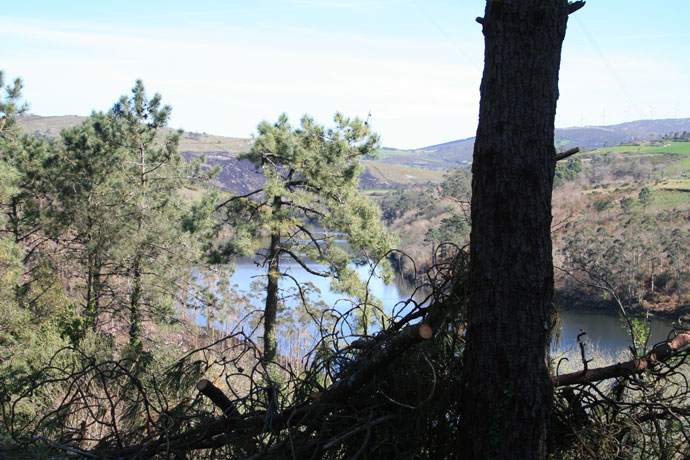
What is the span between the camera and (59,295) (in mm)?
15219

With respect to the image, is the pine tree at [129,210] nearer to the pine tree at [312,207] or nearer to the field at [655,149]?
the pine tree at [312,207]

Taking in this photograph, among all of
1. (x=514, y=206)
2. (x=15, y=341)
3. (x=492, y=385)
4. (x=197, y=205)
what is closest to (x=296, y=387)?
(x=492, y=385)

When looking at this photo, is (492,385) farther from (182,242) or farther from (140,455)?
(182,242)

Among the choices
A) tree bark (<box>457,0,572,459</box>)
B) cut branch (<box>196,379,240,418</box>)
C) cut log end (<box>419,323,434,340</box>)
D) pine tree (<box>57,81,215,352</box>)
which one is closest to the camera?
tree bark (<box>457,0,572,459</box>)

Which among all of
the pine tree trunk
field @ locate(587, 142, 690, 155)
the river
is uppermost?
field @ locate(587, 142, 690, 155)

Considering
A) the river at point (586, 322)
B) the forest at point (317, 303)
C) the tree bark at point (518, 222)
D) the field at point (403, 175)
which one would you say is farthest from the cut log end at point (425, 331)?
the field at point (403, 175)

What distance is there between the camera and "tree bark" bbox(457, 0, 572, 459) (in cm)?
201

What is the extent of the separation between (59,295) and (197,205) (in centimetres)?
459

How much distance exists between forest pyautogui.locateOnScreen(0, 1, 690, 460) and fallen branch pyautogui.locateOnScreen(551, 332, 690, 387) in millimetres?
12

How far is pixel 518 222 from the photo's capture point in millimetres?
2010

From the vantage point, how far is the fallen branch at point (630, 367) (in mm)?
2406

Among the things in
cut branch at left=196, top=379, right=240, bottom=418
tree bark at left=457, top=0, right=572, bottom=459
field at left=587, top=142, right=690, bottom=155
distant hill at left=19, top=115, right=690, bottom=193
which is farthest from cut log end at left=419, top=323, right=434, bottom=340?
field at left=587, top=142, right=690, bottom=155

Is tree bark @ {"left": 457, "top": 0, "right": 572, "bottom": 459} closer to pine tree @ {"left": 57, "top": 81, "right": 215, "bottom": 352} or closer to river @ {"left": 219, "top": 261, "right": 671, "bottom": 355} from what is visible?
pine tree @ {"left": 57, "top": 81, "right": 215, "bottom": 352}

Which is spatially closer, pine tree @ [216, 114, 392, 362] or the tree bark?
the tree bark
